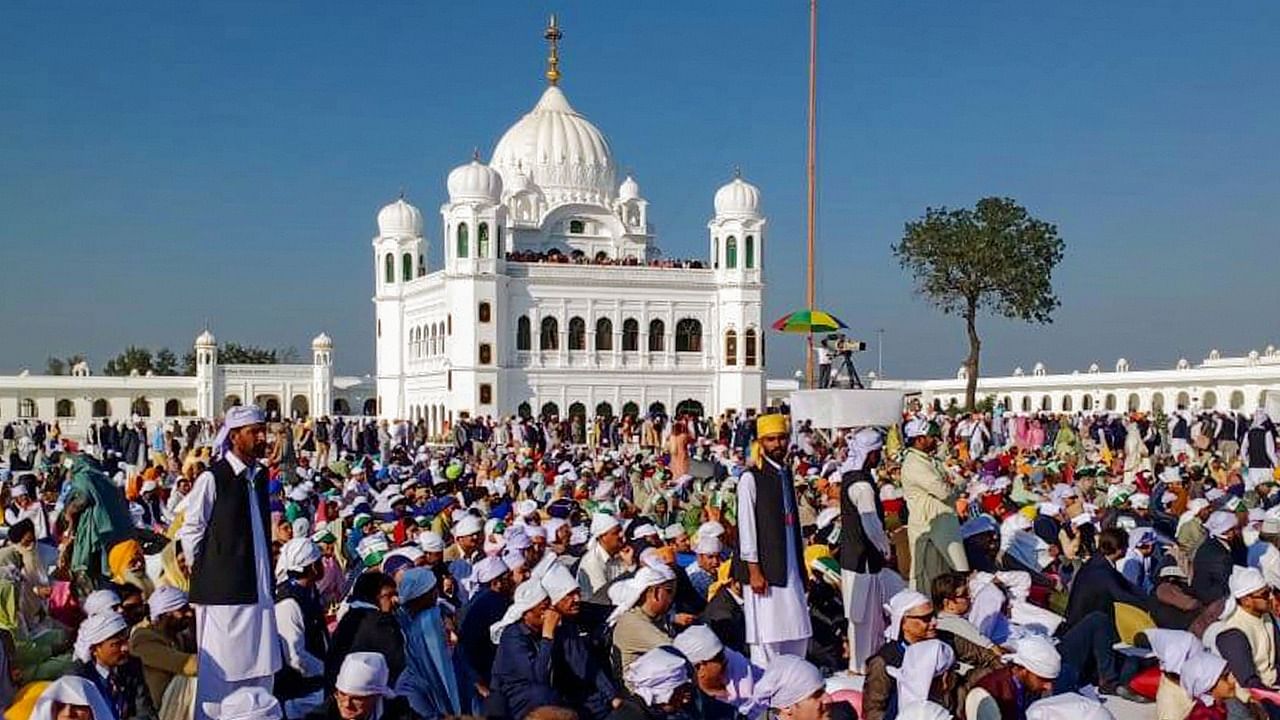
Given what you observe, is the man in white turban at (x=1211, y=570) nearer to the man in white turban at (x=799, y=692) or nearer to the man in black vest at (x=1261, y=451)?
the man in white turban at (x=799, y=692)

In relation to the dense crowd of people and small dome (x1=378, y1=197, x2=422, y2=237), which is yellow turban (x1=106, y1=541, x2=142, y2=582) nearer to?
the dense crowd of people

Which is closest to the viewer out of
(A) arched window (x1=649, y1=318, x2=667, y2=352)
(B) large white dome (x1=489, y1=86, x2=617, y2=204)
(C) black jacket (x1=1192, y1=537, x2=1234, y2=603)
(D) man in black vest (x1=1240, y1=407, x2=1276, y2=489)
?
(C) black jacket (x1=1192, y1=537, x2=1234, y2=603)

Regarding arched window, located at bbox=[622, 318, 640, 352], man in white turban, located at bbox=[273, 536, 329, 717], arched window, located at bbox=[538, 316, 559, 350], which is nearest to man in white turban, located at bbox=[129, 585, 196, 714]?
man in white turban, located at bbox=[273, 536, 329, 717]

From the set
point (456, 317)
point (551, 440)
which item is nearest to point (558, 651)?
point (551, 440)

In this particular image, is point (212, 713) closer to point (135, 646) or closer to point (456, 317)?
point (135, 646)

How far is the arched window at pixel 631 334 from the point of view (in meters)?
42.2

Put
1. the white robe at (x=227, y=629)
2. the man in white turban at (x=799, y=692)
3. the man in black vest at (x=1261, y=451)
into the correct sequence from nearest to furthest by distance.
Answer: the man in white turban at (x=799, y=692), the white robe at (x=227, y=629), the man in black vest at (x=1261, y=451)

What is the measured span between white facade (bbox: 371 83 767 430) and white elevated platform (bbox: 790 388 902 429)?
22.5 m

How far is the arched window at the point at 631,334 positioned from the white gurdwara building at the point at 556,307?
4 cm

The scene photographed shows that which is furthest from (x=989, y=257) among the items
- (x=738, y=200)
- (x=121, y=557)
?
(x=121, y=557)

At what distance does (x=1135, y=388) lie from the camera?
174 ft

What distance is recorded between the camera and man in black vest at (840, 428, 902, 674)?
6.79 meters

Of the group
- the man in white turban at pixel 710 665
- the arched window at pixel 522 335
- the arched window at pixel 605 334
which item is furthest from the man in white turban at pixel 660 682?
the arched window at pixel 605 334

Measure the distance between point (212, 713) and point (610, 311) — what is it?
3737 cm
